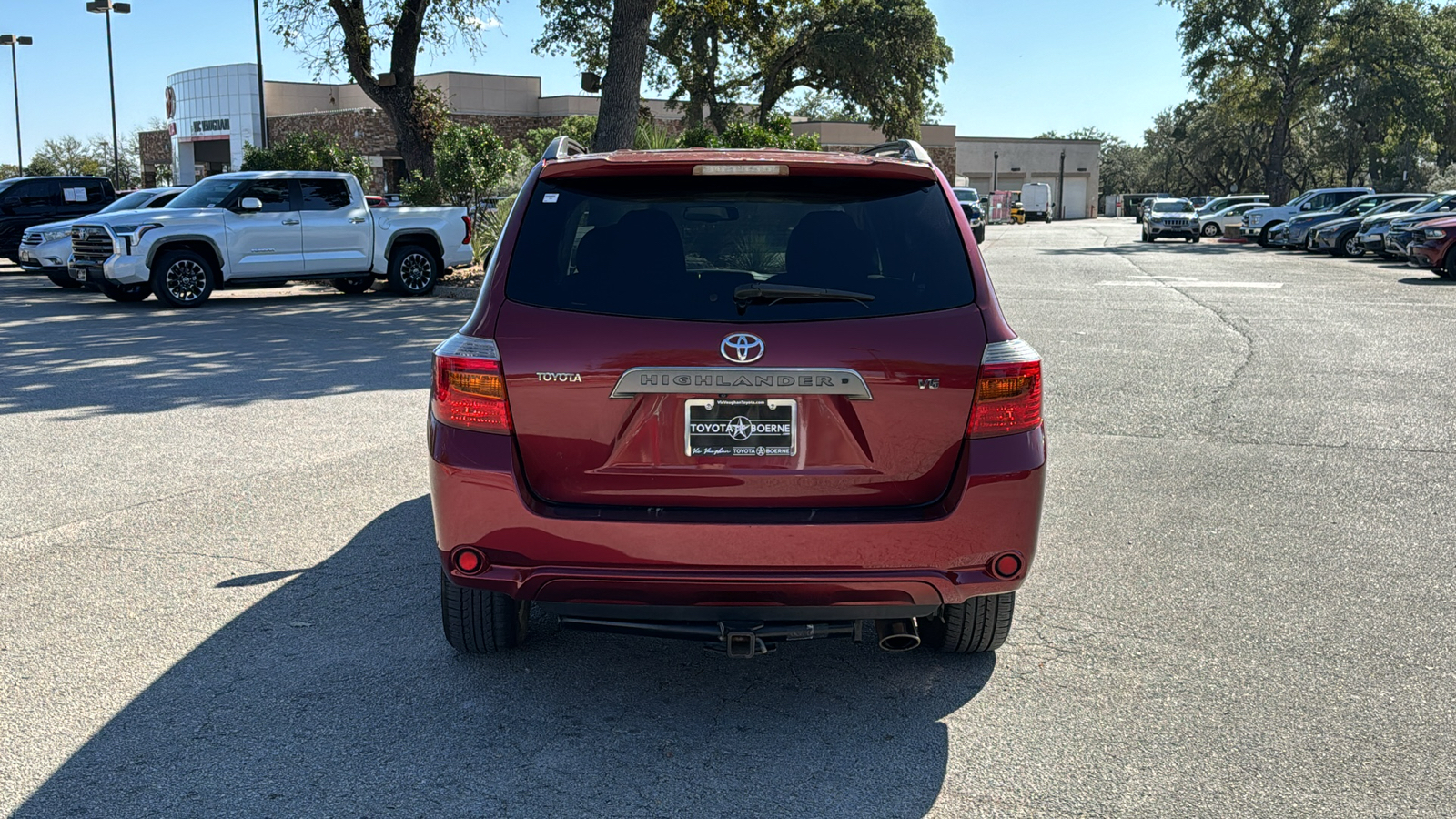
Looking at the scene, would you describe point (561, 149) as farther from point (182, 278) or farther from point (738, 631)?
point (182, 278)

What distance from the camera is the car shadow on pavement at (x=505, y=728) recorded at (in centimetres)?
338

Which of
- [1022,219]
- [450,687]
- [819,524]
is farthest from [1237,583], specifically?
[1022,219]

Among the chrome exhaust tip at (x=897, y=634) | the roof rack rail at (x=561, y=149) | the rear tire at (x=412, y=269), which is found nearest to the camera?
the chrome exhaust tip at (x=897, y=634)

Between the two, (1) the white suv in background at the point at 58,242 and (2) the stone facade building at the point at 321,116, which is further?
→ (2) the stone facade building at the point at 321,116

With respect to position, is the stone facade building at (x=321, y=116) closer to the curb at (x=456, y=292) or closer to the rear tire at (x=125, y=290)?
the curb at (x=456, y=292)

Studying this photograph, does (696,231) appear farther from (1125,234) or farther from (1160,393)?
(1125,234)

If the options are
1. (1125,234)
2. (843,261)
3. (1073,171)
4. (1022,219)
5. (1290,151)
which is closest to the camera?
(843,261)

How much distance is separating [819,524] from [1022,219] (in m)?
79.3

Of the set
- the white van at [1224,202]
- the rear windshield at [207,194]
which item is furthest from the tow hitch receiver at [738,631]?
the white van at [1224,202]

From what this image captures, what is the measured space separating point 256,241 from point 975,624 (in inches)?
631

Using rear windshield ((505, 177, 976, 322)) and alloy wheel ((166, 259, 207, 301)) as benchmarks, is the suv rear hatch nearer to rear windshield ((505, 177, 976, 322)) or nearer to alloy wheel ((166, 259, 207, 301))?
rear windshield ((505, 177, 976, 322))

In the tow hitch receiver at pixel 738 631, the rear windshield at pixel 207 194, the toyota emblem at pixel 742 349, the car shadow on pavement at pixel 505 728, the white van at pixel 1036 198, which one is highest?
the white van at pixel 1036 198

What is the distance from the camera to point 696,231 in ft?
14.3

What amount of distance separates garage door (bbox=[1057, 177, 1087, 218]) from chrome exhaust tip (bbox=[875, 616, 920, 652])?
105207 mm
